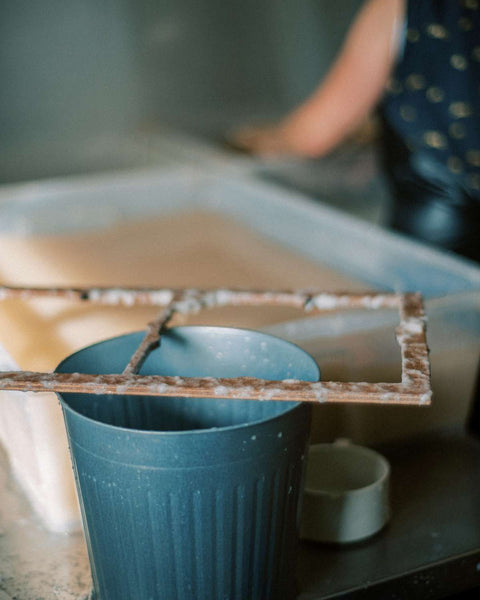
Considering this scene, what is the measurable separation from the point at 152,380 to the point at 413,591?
491 millimetres

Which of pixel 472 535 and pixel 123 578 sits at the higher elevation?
pixel 123 578

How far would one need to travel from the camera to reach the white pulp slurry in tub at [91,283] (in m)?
1.05

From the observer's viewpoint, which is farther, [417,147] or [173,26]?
[173,26]

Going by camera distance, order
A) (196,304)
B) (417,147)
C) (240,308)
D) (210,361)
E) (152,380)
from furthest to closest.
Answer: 1. (417,147)
2. (240,308)
3. (196,304)
4. (210,361)
5. (152,380)

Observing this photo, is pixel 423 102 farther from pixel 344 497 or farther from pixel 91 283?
pixel 344 497

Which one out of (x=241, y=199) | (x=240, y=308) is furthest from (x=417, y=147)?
(x=240, y=308)

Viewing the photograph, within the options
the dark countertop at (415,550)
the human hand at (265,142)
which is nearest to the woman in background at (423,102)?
the human hand at (265,142)

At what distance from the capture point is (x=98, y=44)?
302cm

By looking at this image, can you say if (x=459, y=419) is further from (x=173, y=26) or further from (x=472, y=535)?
(x=173, y=26)

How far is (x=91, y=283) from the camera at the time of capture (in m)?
1.75

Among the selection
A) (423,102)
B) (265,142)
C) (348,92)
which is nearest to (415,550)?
(423,102)

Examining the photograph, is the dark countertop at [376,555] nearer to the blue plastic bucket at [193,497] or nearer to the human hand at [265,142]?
the blue plastic bucket at [193,497]

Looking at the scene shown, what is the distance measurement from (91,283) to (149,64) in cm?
167

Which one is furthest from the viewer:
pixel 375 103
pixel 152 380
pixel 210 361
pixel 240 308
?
pixel 375 103
